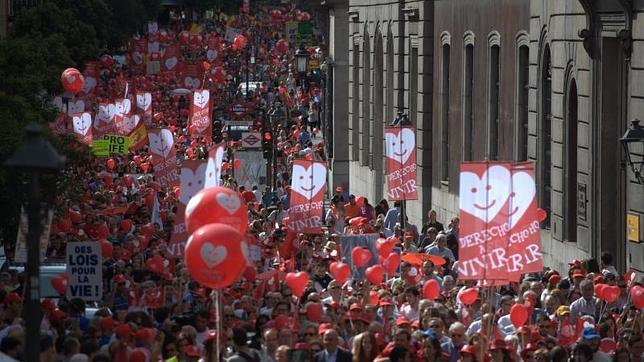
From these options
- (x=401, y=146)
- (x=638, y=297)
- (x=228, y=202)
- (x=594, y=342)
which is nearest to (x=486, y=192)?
(x=594, y=342)

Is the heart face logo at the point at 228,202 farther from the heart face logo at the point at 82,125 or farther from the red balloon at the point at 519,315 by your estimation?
the heart face logo at the point at 82,125

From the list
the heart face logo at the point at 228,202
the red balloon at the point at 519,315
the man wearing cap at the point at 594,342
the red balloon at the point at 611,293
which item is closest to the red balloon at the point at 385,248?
the red balloon at the point at 611,293

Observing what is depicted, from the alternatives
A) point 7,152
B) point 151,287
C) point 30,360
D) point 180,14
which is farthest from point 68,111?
point 180,14

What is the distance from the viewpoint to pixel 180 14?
5950 inches

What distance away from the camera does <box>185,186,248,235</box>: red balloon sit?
17.4 meters

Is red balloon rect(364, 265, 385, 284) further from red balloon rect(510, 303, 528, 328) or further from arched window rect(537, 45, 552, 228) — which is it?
arched window rect(537, 45, 552, 228)

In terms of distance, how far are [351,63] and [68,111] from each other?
874 centimetres

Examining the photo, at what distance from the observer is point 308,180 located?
2861 centimetres

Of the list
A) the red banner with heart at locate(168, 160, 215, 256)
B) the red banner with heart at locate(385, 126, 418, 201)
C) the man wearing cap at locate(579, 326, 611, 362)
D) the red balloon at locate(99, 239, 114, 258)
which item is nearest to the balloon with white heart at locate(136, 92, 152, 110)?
the red banner with heart at locate(385, 126, 418, 201)

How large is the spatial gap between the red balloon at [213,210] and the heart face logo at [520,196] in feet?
10.3

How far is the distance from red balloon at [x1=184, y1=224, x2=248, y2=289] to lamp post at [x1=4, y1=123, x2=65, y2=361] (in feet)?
8.88

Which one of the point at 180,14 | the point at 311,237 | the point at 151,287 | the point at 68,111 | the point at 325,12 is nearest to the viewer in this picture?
the point at 151,287

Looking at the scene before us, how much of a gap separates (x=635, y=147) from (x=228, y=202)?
9487 mm

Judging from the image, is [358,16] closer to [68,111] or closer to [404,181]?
[68,111]
